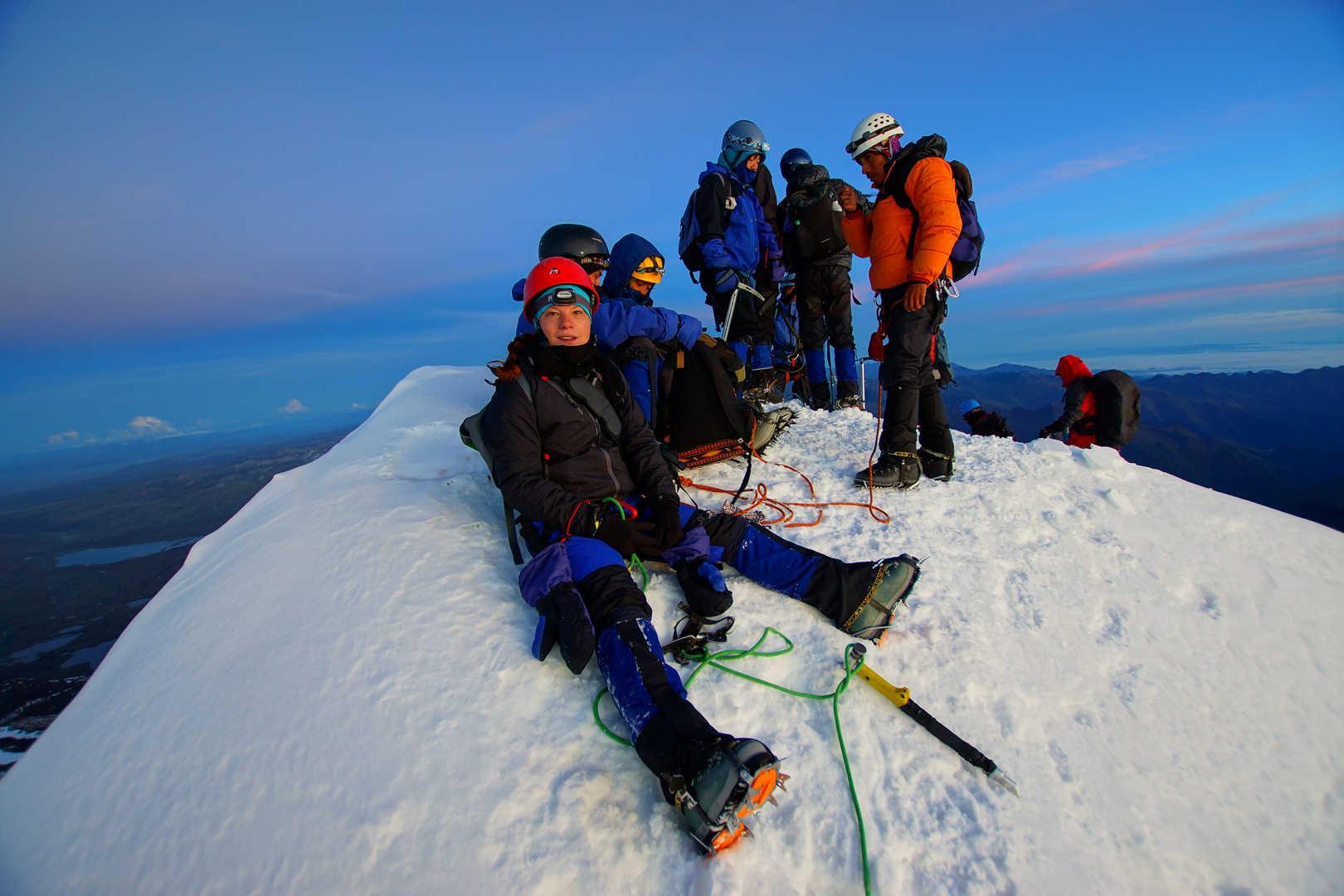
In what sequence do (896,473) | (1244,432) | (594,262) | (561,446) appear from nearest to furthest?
(561,446) < (896,473) < (594,262) < (1244,432)

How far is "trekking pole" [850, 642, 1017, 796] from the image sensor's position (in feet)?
5.78

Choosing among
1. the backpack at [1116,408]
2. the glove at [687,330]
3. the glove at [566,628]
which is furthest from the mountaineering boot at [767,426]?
the backpack at [1116,408]

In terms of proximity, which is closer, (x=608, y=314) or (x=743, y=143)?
(x=608, y=314)

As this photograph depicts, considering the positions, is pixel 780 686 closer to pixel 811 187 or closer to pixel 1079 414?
pixel 811 187

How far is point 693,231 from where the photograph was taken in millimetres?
5777

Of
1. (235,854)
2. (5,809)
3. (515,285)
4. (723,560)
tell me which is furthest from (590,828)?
(515,285)

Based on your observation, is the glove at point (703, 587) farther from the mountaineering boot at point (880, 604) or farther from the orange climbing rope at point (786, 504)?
the orange climbing rope at point (786, 504)

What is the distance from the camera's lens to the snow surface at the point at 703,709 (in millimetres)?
1523

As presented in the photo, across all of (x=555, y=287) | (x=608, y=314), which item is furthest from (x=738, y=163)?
(x=555, y=287)

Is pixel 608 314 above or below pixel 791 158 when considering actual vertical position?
below

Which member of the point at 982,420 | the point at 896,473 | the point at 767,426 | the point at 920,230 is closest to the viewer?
the point at 920,230

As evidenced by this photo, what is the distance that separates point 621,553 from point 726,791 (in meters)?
1.24

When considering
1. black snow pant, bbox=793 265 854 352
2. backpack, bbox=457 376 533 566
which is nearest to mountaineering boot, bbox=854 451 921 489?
backpack, bbox=457 376 533 566

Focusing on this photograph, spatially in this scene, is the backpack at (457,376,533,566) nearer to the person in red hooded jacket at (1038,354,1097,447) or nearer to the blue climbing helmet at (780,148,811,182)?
the blue climbing helmet at (780,148,811,182)
